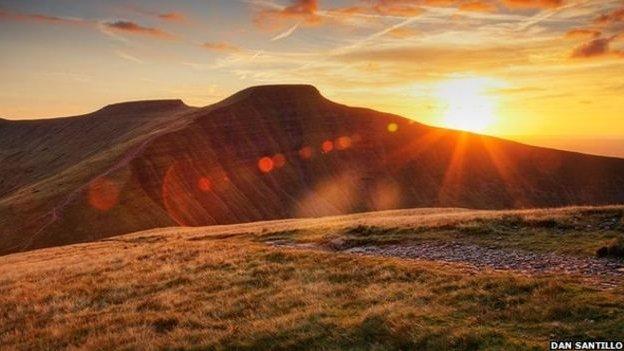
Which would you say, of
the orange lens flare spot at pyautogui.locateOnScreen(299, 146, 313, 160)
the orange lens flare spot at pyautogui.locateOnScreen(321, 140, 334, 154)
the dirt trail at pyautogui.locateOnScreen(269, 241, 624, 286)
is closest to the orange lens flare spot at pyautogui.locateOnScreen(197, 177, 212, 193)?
the orange lens flare spot at pyautogui.locateOnScreen(299, 146, 313, 160)

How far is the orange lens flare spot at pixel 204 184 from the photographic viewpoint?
359ft

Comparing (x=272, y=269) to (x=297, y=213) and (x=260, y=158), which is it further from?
(x=260, y=158)

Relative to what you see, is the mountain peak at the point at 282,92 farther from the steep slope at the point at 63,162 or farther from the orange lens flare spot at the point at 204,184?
the orange lens flare spot at the point at 204,184

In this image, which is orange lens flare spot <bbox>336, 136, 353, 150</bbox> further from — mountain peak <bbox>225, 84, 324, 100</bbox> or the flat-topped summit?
mountain peak <bbox>225, 84, 324, 100</bbox>

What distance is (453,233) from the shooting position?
2389cm

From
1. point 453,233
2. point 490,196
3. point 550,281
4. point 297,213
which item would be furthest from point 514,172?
point 550,281

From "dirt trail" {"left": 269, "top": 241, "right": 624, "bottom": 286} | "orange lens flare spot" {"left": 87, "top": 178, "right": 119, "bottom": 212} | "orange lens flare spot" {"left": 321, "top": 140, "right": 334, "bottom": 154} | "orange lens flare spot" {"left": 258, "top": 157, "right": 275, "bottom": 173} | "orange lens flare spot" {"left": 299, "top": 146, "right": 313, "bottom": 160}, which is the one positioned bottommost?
"orange lens flare spot" {"left": 87, "top": 178, "right": 119, "bottom": 212}

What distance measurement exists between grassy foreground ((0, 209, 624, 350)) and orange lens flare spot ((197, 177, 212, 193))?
8798 centimetres

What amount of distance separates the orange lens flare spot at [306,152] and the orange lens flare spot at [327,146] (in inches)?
177

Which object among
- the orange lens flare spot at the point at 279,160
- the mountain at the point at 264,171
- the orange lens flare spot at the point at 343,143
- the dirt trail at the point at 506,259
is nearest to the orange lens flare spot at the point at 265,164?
the mountain at the point at 264,171

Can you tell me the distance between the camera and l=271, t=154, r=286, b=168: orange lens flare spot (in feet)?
437

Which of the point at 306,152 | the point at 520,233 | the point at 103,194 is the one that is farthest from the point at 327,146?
the point at 520,233

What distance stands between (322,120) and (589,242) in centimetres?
13513

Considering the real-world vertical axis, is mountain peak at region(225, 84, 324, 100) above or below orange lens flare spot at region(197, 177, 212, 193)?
above
